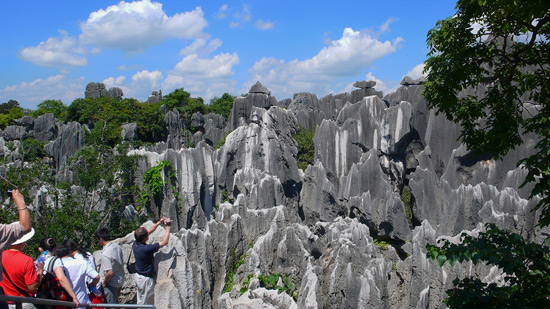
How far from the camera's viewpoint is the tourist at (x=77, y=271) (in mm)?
3824

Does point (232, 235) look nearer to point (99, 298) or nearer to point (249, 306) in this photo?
point (249, 306)

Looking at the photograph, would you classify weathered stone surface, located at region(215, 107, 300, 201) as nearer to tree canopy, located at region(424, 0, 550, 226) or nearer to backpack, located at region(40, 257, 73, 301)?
tree canopy, located at region(424, 0, 550, 226)

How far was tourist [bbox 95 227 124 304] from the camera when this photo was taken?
4203 millimetres

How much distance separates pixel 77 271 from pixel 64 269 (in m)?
0.18

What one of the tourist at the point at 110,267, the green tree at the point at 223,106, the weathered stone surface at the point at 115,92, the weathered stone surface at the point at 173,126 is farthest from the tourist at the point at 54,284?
the weathered stone surface at the point at 115,92

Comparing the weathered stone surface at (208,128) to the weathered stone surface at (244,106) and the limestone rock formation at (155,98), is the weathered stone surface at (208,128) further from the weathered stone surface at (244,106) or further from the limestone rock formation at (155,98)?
the limestone rock formation at (155,98)

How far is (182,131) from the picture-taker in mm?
34188

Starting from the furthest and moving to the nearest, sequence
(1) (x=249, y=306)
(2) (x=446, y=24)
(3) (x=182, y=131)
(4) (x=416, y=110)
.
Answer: (3) (x=182, y=131)
(4) (x=416, y=110)
(1) (x=249, y=306)
(2) (x=446, y=24)

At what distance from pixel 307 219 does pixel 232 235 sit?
6508 millimetres

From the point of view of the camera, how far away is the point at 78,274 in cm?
385

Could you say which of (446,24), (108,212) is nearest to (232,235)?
(108,212)

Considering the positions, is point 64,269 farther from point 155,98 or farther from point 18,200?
point 155,98

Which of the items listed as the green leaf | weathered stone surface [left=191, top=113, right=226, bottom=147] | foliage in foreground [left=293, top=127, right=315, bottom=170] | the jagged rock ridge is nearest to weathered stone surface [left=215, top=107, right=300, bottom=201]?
the jagged rock ridge

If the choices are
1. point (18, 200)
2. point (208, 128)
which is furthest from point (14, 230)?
point (208, 128)
